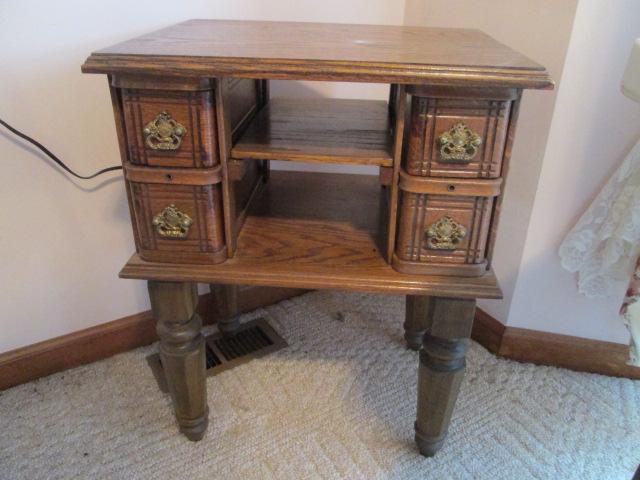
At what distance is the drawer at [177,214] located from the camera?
69 centimetres

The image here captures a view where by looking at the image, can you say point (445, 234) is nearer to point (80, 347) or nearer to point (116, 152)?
point (116, 152)

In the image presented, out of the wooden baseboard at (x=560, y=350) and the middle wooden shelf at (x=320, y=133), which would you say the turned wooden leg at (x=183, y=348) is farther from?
the wooden baseboard at (x=560, y=350)

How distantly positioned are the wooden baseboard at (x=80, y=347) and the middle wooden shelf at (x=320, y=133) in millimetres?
542

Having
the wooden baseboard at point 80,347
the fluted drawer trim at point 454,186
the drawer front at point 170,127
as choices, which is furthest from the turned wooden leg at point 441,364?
the wooden baseboard at point 80,347

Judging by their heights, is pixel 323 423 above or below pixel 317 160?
below

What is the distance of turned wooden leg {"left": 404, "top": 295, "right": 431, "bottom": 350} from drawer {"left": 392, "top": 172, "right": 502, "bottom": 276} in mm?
397

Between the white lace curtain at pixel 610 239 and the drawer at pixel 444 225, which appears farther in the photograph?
the white lace curtain at pixel 610 239

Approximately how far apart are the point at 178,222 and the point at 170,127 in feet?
0.44

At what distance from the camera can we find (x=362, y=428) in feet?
3.26

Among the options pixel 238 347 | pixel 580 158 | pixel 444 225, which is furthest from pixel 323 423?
pixel 580 158

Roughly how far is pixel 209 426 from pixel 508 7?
3.37ft

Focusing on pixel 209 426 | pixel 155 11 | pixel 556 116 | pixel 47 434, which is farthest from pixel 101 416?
pixel 556 116

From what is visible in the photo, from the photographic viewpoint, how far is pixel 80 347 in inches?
44.5

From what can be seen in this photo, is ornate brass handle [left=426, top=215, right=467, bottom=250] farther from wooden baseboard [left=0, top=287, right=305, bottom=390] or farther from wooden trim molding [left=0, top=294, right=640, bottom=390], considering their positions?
wooden baseboard [left=0, top=287, right=305, bottom=390]
